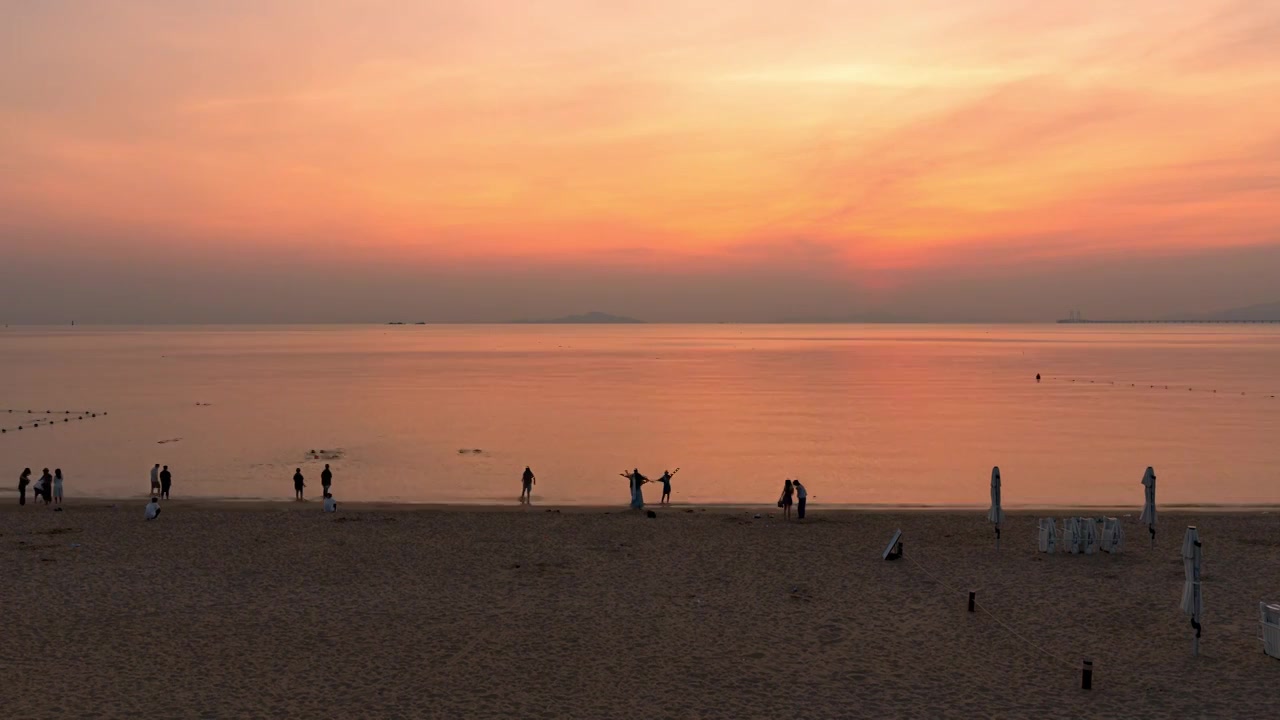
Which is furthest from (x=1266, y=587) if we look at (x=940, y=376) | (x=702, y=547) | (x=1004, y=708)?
(x=940, y=376)

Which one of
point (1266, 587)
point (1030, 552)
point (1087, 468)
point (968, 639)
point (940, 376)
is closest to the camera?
point (968, 639)

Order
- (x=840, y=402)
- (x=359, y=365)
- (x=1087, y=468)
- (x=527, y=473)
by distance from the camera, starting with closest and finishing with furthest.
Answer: (x=527, y=473)
(x=1087, y=468)
(x=840, y=402)
(x=359, y=365)

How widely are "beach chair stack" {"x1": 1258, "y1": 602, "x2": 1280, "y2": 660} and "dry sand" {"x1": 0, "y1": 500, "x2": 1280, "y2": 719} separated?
217mm

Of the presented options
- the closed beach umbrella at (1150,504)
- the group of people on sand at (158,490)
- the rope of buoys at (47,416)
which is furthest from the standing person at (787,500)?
the rope of buoys at (47,416)

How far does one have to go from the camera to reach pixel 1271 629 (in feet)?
54.6

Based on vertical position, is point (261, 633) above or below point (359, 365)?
below

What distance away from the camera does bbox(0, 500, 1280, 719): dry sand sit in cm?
1512

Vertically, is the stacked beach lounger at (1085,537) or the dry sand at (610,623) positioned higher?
the stacked beach lounger at (1085,537)

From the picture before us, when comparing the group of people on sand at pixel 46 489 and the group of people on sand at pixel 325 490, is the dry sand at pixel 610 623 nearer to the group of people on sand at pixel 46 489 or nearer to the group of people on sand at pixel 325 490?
the group of people on sand at pixel 325 490

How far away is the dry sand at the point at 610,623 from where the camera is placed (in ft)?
49.6

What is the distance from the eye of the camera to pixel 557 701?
15.1 meters

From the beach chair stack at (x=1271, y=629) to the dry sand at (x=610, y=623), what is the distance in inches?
8.5

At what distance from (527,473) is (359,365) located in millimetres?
119880

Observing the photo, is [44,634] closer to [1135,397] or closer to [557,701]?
[557,701]
